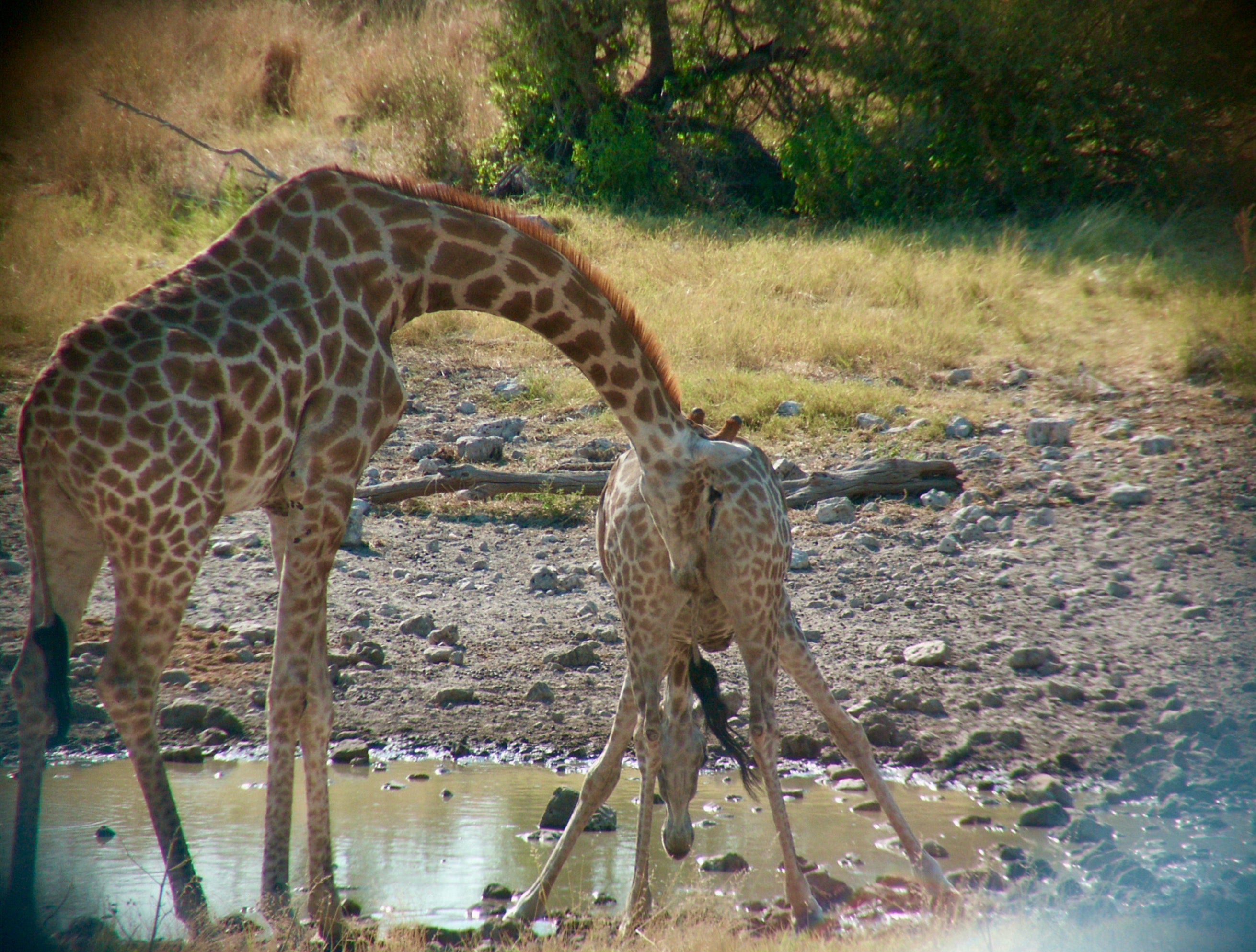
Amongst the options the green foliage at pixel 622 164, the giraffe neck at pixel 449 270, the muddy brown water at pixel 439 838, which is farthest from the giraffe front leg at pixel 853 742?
the green foliage at pixel 622 164

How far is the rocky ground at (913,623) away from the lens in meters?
5.21

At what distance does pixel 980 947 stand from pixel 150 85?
12796 millimetres

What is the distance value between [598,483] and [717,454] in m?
3.89

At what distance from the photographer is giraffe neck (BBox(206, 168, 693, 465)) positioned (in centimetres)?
402

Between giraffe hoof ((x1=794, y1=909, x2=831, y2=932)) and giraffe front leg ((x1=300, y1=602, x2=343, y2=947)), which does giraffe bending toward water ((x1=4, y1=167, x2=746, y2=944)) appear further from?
giraffe hoof ((x1=794, y1=909, x2=831, y2=932))

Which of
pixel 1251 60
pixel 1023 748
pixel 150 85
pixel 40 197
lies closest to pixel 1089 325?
pixel 1251 60

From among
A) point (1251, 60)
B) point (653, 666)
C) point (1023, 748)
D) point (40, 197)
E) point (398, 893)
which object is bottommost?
point (40, 197)

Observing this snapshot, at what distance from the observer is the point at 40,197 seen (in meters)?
12.7

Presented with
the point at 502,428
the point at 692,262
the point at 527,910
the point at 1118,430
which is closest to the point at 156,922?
the point at 527,910

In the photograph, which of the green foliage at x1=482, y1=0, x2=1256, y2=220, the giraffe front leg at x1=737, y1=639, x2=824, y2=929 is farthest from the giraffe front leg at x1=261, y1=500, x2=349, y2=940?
the green foliage at x1=482, y1=0, x2=1256, y2=220

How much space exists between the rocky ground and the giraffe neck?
6.74ft

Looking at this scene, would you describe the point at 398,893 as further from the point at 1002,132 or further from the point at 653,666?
the point at 1002,132

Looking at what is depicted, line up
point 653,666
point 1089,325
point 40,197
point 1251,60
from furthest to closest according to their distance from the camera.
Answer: point 40,197, point 1089,325, point 1251,60, point 653,666

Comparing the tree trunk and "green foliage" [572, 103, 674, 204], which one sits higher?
the tree trunk
